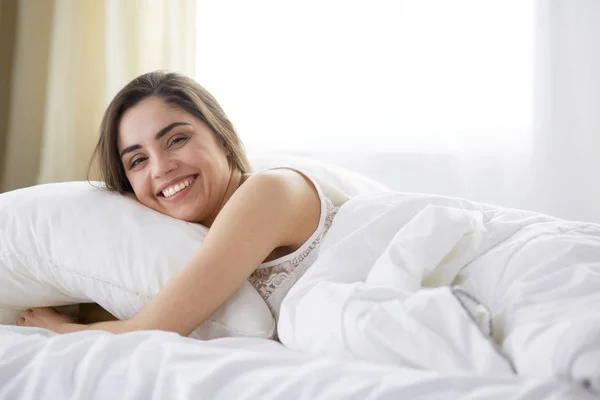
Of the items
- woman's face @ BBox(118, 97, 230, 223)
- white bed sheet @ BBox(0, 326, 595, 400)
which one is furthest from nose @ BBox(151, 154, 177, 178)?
white bed sheet @ BBox(0, 326, 595, 400)

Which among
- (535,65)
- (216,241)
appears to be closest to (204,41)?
(535,65)

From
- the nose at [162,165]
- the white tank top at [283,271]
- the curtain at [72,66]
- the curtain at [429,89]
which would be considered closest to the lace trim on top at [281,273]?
the white tank top at [283,271]

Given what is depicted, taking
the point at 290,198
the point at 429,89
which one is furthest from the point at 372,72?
the point at 290,198

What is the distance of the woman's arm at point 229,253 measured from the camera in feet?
3.38

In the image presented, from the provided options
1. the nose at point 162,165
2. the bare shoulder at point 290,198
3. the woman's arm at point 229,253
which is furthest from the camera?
the nose at point 162,165

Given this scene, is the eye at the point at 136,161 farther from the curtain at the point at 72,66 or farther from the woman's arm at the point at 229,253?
the curtain at the point at 72,66

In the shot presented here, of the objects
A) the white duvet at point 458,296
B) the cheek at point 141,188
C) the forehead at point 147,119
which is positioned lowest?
the white duvet at point 458,296

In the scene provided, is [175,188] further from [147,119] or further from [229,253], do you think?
[229,253]

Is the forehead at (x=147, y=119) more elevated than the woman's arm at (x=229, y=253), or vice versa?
the forehead at (x=147, y=119)

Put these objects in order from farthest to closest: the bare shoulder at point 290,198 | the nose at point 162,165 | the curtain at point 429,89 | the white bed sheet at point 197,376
Result: the curtain at point 429,89, the nose at point 162,165, the bare shoulder at point 290,198, the white bed sheet at point 197,376

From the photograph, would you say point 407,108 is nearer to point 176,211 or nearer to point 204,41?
point 204,41

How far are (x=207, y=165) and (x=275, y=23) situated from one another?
53.2 inches

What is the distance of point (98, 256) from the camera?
1.16 metres

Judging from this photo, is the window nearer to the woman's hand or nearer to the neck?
the neck
